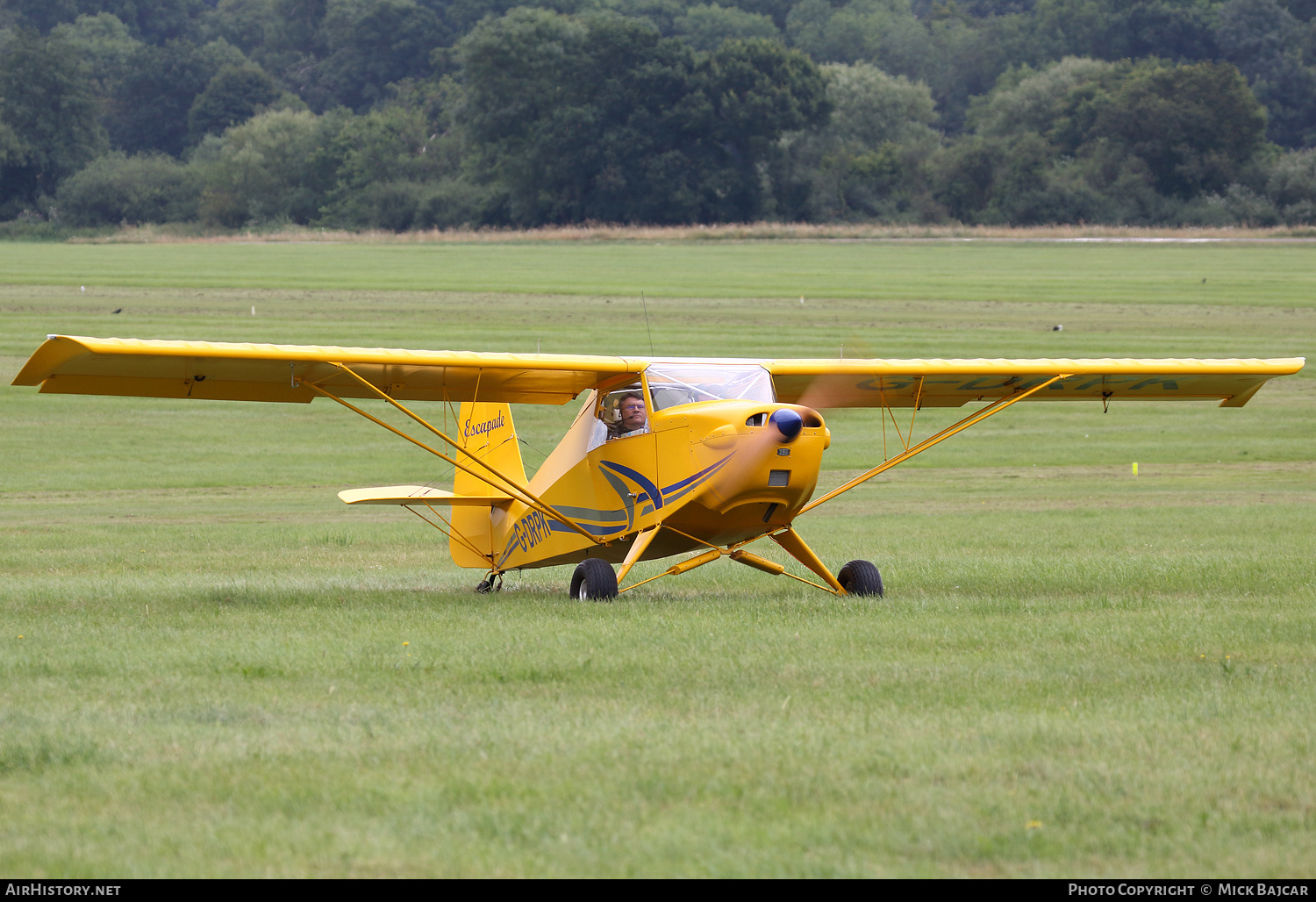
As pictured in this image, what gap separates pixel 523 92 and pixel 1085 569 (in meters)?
95.7

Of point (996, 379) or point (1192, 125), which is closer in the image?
point (996, 379)

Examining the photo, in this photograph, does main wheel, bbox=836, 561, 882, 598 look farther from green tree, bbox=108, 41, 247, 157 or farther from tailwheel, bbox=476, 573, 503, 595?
green tree, bbox=108, 41, 247, 157

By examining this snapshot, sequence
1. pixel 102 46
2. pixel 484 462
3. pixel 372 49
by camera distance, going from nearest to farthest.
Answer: pixel 484 462 < pixel 102 46 < pixel 372 49

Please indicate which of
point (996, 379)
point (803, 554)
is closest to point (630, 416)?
point (803, 554)

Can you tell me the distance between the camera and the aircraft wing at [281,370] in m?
11.9

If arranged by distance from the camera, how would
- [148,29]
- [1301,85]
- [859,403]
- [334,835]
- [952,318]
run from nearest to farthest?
[334,835]
[859,403]
[952,318]
[1301,85]
[148,29]

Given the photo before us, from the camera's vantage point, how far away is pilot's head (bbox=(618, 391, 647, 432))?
12.8m

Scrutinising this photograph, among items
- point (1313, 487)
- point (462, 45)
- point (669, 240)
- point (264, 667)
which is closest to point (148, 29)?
point (462, 45)

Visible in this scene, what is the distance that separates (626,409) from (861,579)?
8.03ft

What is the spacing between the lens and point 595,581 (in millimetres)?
12242

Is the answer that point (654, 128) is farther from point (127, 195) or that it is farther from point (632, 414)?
point (632, 414)

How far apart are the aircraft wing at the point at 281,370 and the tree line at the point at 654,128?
8366cm

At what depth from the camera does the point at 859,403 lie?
51.0 feet

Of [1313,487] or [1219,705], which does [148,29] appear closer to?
[1313,487]
